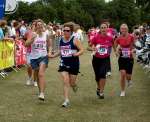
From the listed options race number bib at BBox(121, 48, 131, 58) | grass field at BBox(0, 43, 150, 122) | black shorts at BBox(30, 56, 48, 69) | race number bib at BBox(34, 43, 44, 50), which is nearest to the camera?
grass field at BBox(0, 43, 150, 122)

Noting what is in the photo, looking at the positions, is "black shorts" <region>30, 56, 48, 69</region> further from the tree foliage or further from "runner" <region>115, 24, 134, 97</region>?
the tree foliage

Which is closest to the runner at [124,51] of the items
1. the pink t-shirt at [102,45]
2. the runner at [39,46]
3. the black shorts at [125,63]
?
the black shorts at [125,63]

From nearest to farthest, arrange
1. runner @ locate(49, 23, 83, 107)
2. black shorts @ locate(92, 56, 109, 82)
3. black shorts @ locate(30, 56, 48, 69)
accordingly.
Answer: runner @ locate(49, 23, 83, 107), black shorts @ locate(30, 56, 48, 69), black shorts @ locate(92, 56, 109, 82)

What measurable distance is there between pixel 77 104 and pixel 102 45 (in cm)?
170

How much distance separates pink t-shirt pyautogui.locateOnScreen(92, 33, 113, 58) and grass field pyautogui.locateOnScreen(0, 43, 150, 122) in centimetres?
107

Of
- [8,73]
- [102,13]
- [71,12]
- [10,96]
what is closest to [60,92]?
[10,96]

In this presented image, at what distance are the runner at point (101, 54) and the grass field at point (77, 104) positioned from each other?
469 mm

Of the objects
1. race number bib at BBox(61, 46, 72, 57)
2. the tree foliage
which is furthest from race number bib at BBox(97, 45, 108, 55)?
the tree foliage

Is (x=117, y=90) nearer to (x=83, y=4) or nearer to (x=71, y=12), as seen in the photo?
(x=71, y=12)

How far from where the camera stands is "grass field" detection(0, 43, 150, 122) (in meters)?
10.3

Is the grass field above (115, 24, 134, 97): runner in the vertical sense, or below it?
below

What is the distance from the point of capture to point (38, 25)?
12.5m

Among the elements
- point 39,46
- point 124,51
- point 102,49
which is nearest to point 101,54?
point 102,49

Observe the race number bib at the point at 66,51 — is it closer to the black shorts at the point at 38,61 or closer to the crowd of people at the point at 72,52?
the crowd of people at the point at 72,52
